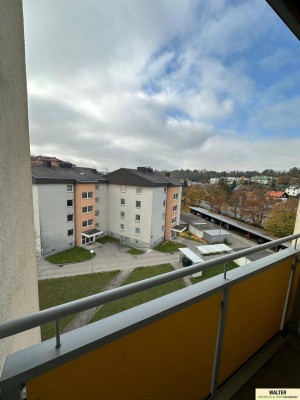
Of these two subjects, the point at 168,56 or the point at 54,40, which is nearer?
the point at 54,40

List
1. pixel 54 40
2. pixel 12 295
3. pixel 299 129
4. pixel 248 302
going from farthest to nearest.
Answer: pixel 299 129
pixel 54 40
pixel 248 302
pixel 12 295

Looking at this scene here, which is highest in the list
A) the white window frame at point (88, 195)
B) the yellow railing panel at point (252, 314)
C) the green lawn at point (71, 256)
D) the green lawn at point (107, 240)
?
the yellow railing panel at point (252, 314)

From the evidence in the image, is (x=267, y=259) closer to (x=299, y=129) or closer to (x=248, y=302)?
(x=248, y=302)

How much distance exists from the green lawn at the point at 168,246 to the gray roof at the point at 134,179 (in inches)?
143

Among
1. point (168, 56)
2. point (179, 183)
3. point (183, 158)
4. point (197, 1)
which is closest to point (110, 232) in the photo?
point (179, 183)

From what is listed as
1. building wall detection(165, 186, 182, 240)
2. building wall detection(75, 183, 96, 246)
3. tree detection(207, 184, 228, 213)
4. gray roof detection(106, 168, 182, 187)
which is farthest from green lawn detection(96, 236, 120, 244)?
tree detection(207, 184, 228, 213)

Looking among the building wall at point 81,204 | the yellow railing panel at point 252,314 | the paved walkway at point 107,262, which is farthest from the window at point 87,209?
the yellow railing panel at point 252,314

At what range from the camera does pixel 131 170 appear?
11.9 meters

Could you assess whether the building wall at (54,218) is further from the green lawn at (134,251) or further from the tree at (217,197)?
the tree at (217,197)

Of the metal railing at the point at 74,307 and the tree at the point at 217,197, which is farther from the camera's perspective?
the tree at the point at 217,197

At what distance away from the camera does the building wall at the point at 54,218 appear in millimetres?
8625

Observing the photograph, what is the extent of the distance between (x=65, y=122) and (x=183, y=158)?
10085 mm

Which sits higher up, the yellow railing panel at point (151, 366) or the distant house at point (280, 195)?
the distant house at point (280, 195)

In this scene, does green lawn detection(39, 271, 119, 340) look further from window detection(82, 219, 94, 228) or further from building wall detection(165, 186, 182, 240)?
building wall detection(165, 186, 182, 240)
